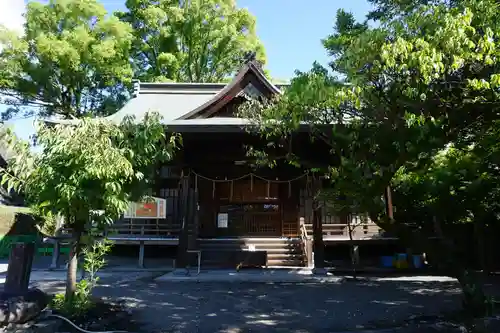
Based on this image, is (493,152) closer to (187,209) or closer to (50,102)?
(187,209)

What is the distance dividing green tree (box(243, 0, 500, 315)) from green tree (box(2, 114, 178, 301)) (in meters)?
2.77

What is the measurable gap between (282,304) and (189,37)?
70.3 feet

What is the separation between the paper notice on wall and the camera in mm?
13992

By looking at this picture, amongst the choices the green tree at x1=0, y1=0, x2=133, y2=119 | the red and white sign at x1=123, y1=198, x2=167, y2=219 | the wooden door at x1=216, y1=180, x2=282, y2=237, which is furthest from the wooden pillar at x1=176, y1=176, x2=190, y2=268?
the green tree at x1=0, y1=0, x2=133, y2=119

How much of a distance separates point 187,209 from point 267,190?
3.50 metres

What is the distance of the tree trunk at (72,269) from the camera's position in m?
5.85

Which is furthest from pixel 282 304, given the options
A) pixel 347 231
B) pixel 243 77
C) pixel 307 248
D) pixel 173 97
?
pixel 173 97

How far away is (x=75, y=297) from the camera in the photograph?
588 cm

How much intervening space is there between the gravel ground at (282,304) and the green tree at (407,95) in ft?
5.48

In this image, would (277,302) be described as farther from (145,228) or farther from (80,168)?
(145,228)

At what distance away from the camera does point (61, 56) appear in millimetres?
20469

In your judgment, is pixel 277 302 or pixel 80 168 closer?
Result: pixel 80 168

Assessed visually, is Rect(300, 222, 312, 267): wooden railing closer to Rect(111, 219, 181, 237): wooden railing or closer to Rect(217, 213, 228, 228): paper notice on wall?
Rect(217, 213, 228, 228): paper notice on wall

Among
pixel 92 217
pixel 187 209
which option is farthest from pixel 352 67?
pixel 187 209
